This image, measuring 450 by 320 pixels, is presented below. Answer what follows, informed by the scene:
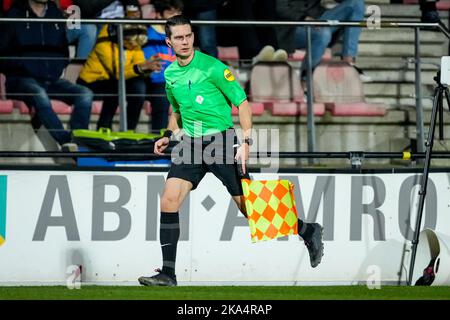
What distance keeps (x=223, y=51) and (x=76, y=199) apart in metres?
4.05

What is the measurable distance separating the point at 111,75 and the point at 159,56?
62 cm

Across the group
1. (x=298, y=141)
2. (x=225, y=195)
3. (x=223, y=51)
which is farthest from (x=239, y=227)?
(x=223, y=51)

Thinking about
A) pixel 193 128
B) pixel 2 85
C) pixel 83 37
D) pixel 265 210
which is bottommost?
pixel 265 210

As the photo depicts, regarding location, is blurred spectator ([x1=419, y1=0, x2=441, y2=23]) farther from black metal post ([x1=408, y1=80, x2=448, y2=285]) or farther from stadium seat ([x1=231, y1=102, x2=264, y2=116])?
black metal post ([x1=408, y1=80, x2=448, y2=285])

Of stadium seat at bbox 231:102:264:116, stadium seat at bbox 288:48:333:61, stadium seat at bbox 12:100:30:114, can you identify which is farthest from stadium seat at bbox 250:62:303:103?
stadium seat at bbox 12:100:30:114

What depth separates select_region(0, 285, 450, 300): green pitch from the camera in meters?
9.83

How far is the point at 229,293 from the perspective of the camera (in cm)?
1023

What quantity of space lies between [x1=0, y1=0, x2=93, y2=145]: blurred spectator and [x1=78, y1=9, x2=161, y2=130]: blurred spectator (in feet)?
0.62

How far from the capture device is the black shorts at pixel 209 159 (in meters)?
10.4

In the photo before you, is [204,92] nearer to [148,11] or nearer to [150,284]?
[150,284]

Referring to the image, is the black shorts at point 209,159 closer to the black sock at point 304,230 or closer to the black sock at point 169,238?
the black sock at point 169,238

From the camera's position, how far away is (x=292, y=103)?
47.3 feet

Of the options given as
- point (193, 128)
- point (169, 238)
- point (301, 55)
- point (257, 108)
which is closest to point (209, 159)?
point (193, 128)
